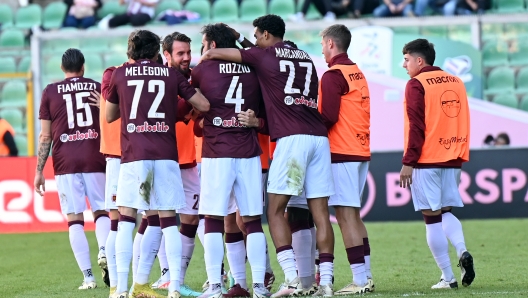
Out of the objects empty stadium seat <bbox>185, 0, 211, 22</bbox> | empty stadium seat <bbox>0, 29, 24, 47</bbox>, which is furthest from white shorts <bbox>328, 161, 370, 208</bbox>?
empty stadium seat <bbox>0, 29, 24, 47</bbox>

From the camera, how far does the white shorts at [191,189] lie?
8.38 meters

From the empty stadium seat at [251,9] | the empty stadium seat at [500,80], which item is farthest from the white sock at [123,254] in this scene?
the empty stadium seat at [251,9]

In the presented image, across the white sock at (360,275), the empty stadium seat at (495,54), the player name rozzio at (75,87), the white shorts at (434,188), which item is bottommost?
the white sock at (360,275)

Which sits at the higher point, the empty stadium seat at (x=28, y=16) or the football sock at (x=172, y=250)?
the empty stadium seat at (x=28, y=16)

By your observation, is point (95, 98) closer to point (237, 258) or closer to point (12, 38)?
point (237, 258)

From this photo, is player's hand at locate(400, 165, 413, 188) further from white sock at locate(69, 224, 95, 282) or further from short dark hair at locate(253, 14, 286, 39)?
white sock at locate(69, 224, 95, 282)

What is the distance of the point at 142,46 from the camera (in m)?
7.25

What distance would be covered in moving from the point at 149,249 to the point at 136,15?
43.1ft

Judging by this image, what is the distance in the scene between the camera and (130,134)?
281 inches

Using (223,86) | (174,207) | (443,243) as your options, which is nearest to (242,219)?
(174,207)

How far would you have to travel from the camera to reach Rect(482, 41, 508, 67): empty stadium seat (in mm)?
18484

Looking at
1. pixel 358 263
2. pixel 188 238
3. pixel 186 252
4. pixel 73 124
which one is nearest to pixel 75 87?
pixel 73 124

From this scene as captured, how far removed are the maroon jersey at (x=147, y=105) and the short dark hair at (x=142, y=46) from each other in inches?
2.7

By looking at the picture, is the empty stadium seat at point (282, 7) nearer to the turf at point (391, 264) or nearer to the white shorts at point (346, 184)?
the turf at point (391, 264)
